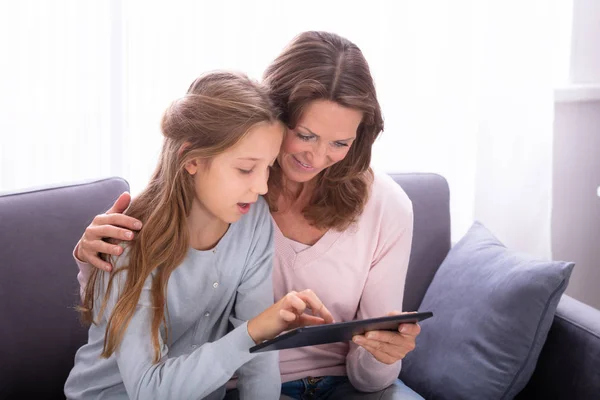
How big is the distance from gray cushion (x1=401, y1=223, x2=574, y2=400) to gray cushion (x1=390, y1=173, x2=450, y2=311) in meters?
0.15

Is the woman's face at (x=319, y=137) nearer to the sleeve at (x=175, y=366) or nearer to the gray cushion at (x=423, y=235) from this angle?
the sleeve at (x=175, y=366)

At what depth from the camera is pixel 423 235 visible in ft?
6.68

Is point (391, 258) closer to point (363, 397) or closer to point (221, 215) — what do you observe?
point (363, 397)

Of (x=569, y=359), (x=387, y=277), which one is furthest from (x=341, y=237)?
(x=569, y=359)

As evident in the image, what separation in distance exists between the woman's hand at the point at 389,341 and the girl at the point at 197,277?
3.4 inches

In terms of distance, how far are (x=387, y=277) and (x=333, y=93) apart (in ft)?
1.44

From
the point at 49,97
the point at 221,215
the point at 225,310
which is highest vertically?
the point at 49,97

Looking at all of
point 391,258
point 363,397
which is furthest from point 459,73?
point 363,397

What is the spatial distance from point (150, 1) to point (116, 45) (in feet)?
0.54

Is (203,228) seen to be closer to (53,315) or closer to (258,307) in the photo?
(258,307)

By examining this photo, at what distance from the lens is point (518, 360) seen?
1.65 m

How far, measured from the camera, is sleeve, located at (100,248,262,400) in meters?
1.27

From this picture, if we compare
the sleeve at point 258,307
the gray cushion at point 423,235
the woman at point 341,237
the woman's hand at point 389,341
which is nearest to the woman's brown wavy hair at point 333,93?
the woman at point 341,237

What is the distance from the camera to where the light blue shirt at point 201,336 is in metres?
1.28
